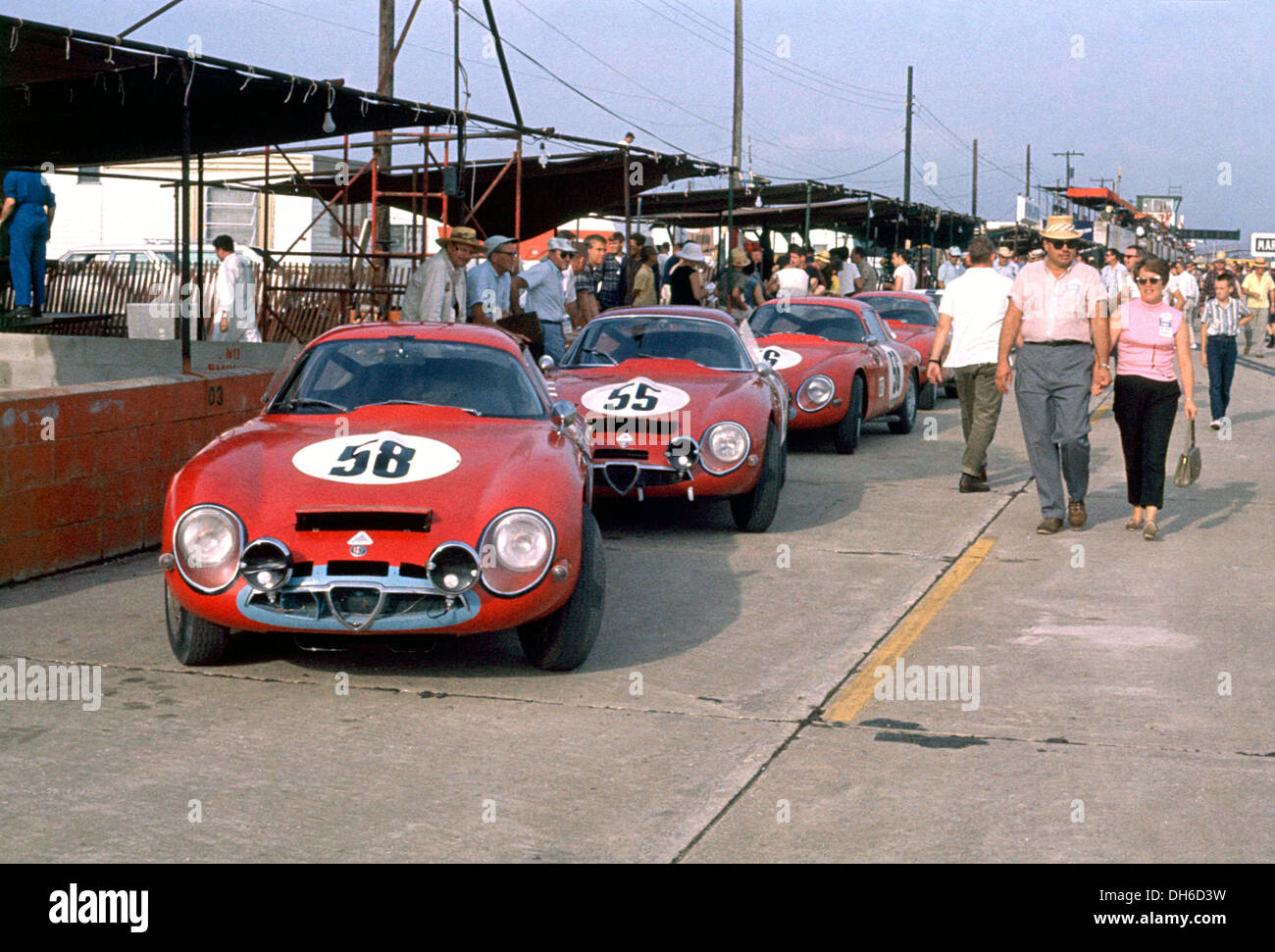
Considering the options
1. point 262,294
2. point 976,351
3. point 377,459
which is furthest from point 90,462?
point 262,294

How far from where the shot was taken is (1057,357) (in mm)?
9773

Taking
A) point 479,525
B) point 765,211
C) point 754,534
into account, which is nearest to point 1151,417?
point 754,534

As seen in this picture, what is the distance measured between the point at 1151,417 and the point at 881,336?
5.82 m

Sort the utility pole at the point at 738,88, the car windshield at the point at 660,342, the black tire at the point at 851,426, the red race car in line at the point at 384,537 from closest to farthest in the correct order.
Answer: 1. the red race car in line at the point at 384,537
2. the car windshield at the point at 660,342
3. the black tire at the point at 851,426
4. the utility pole at the point at 738,88

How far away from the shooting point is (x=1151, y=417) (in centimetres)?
966

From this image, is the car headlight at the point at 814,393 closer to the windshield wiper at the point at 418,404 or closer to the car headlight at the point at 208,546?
the windshield wiper at the point at 418,404

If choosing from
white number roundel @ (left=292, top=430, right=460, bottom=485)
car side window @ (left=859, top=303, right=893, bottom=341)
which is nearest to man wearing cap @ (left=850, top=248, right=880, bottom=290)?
car side window @ (left=859, top=303, right=893, bottom=341)

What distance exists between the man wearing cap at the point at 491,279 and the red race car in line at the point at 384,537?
17.6 feet

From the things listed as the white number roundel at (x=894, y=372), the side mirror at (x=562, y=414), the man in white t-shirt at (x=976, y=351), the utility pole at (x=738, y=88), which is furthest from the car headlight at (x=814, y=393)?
the utility pole at (x=738, y=88)

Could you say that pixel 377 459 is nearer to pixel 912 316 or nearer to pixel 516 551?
pixel 516 551

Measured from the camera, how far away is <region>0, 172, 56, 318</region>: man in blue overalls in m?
15.9

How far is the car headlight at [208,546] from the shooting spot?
5.67 meters

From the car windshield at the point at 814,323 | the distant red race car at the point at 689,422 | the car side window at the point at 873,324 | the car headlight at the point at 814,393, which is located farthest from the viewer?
the car side window at the point at 873,324
